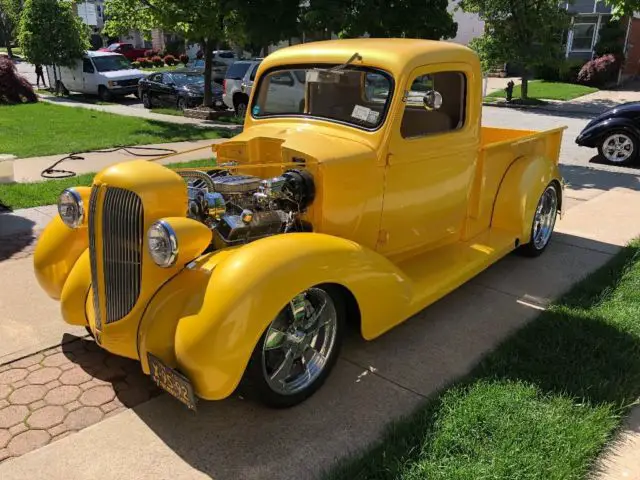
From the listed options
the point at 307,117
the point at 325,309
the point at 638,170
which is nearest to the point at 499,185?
the point at 307,117

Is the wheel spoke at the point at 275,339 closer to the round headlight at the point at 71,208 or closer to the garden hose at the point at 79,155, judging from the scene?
the round headlight at the point at 71,208

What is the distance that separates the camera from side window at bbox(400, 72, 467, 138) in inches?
166

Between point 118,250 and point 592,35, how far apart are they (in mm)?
32104

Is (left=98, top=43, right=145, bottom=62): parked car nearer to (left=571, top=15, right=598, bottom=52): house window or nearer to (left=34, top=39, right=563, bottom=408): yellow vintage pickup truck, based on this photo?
(left=571, top=15, right=598, bottom=52): house window

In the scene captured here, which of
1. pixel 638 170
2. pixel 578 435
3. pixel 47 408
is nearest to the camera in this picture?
pixel 578 435

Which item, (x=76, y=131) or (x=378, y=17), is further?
(x=76, y=131)

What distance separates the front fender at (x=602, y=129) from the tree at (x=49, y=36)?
18.2 meters

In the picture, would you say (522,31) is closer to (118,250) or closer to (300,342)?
(300,342)

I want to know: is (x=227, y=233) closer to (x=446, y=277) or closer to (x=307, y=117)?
(x=307, y=117)

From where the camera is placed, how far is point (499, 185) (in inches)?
204

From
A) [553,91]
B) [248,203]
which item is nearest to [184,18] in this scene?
[248,203]

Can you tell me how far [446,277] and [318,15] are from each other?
496 cm

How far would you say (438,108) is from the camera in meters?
4.49

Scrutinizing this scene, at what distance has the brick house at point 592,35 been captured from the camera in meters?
28.0
